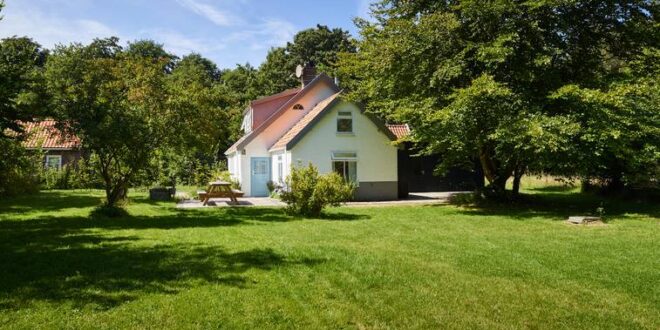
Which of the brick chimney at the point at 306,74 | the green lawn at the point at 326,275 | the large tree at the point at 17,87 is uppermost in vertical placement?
the brick chimney at the point at 306,74

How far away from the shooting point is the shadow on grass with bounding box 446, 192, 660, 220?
17.4m

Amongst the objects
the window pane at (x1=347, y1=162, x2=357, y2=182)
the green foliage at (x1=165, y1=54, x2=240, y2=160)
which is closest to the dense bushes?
the green foliage at (x1=165, y1=54, x2=240, y2=160)

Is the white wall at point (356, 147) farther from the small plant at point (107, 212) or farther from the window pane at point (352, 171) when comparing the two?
the small plant at point (107, 212)

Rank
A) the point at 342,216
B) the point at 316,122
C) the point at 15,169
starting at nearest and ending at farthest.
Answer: the point at 342,216
the point at 15,169
the point at 316,122

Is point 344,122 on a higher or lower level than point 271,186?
higher

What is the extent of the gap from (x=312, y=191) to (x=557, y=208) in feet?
32.6

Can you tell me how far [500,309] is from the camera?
6.00 metres

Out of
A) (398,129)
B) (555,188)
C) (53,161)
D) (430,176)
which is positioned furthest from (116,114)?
(555,188)

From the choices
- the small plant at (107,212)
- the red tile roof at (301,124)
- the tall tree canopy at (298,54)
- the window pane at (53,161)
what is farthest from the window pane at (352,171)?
the tall tree canopy at (298,54)

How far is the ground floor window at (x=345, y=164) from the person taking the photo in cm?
2447

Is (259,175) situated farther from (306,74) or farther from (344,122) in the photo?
(306,74)

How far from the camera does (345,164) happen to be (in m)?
24.8

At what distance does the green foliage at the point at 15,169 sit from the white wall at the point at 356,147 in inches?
434

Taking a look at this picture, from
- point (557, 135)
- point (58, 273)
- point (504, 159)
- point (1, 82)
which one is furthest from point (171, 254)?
point (504, 159)
